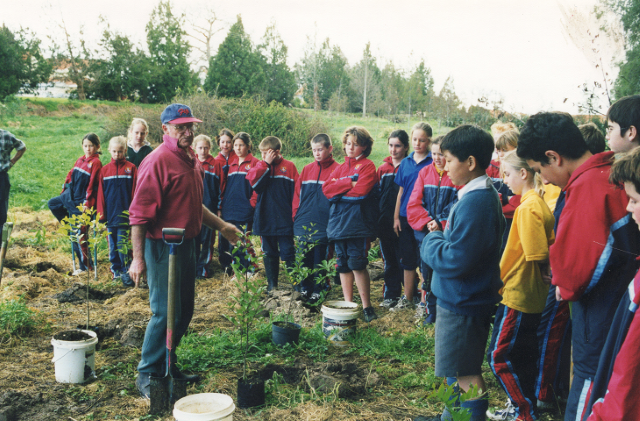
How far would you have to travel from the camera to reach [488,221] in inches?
107

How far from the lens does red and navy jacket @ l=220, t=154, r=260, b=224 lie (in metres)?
7.28

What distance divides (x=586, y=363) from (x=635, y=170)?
1066 mm

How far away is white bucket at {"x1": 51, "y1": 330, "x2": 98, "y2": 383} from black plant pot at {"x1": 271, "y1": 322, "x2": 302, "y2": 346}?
5.20 feet

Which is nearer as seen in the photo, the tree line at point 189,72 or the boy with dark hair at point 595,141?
the boy with dark hair at point 595,141

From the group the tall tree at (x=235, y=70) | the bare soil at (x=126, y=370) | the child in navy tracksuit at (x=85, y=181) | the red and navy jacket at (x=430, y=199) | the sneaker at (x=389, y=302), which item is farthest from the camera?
the tall tree at (x=235, y=70)

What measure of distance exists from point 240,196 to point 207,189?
1.93ft

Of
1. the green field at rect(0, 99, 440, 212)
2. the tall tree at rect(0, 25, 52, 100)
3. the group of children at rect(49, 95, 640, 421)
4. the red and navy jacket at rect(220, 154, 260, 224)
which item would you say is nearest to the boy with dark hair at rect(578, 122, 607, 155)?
the group of children at rect(49, 95, 640, 421)

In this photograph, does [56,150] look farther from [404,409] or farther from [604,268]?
[604,268]

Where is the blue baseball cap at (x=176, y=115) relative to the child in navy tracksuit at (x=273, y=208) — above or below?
above

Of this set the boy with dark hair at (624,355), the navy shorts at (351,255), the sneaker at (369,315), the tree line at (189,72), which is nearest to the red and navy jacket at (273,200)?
the navy shorts at (351,255)

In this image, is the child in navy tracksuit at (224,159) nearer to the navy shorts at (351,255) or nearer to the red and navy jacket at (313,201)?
the red and navy jacket at (313,201)

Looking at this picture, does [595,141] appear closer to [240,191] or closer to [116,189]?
[240,191]

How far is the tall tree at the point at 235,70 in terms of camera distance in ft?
106

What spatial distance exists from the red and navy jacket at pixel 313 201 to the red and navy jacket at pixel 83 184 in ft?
10.3
